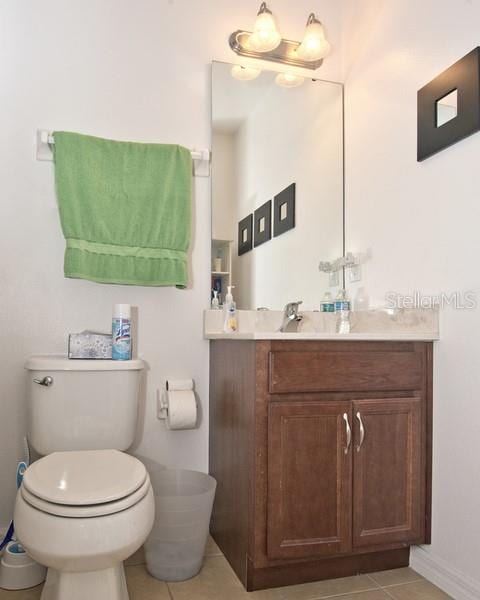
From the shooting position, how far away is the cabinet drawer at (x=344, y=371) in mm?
1600

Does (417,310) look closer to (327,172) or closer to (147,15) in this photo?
(327,172)

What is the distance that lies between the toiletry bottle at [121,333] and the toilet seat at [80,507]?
64 centimetres

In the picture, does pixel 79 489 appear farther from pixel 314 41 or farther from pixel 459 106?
pixel 314 41

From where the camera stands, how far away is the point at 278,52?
234cm

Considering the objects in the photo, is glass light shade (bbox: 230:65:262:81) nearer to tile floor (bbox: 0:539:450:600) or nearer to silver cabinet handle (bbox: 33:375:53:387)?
silver cabinet handle (bbox: 33:375:53:387)

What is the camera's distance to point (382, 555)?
1.76 m

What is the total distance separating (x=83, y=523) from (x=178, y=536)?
575mm

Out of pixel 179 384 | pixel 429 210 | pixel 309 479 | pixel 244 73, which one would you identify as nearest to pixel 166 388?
pixel 179 384

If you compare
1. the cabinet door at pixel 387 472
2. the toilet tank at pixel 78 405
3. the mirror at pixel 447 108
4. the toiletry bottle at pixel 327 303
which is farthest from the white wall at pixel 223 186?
the cabinet door at pixel 387 472

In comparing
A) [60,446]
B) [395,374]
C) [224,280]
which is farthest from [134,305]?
[395,374]

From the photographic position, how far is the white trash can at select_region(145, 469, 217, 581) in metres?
1.70

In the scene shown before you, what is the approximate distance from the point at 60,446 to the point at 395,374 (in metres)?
1.19

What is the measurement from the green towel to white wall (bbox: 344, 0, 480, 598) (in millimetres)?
796

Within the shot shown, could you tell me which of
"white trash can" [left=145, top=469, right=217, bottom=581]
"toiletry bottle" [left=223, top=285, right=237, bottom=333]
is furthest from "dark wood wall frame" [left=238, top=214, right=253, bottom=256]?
"white trash can" [left=145, top=469, right=217, bottom=581]
